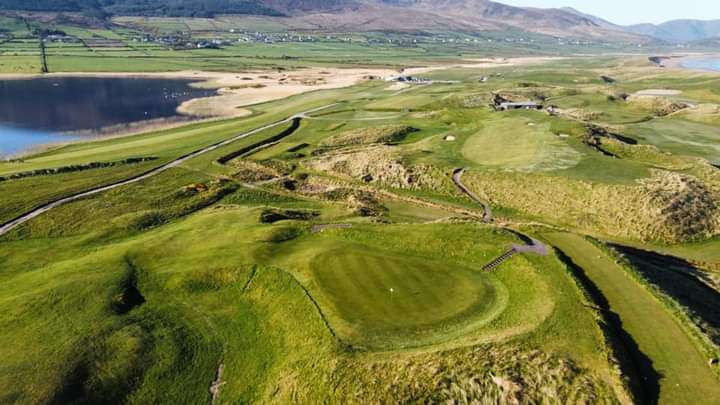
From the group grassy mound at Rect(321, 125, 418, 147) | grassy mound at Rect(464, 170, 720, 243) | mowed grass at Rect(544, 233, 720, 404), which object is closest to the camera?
mowed grass at Rect(544, 233, 720, 404)

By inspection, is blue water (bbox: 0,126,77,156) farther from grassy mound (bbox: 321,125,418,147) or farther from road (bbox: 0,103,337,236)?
grassy mound (bbox: 321,125,418,147)

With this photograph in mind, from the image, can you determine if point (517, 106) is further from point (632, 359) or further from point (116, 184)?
point (632, 359)

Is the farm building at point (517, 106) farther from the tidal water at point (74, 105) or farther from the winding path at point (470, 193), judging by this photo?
the tidal water at point (74, 105)

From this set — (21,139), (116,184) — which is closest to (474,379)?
(116,184)

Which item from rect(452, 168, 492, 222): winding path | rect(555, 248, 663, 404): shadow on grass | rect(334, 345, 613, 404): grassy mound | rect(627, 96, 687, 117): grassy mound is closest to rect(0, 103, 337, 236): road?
rect(334, 345, 613, 404): grassy mound

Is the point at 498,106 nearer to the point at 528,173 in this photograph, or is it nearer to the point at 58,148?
the point at 528,173
